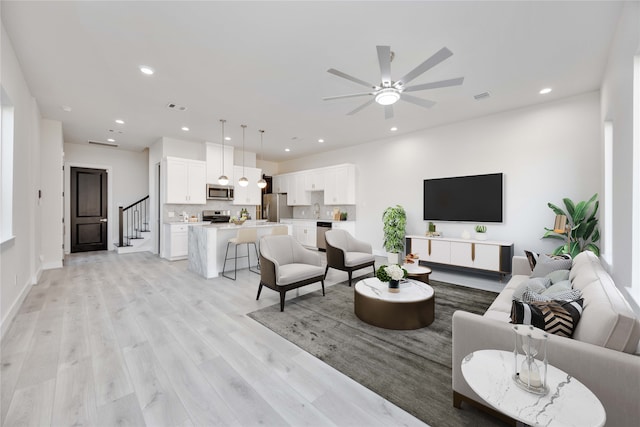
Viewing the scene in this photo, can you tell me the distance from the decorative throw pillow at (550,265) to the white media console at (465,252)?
169 cm

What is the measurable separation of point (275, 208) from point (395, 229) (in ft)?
15.5

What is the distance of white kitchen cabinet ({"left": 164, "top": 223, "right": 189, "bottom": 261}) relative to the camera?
642cm

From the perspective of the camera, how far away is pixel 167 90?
4070 mm

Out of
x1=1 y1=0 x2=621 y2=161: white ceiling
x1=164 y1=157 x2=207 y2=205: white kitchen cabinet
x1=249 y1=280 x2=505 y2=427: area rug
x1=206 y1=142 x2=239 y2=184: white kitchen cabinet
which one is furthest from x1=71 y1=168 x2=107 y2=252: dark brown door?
x1=249 y1=280 x2=505 y2=427: area rug

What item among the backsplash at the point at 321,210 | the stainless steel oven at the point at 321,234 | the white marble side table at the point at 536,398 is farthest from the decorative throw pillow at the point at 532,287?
the stainless steel oven at the point at 321,234

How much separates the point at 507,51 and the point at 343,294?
3667 millimetres

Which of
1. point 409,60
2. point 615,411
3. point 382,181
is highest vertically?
point 409,60

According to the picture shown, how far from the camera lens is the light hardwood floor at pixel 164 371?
5.50ft

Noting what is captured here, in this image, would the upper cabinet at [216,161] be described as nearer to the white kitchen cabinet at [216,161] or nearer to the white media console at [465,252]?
the white kitchen cabinet at [216,161]

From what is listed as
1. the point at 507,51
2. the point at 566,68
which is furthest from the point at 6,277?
the point at 566,68

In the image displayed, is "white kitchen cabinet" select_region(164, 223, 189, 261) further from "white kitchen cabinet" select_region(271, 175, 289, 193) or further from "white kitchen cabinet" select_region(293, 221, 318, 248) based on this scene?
"white kitchen cabinet" select_region(271, 175, 289, 193)

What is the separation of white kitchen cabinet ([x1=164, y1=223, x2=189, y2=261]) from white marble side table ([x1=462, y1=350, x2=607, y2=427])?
253 inches

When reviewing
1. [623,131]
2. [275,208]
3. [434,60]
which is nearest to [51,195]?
[275,208]

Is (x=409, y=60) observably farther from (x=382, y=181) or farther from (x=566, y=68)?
(x=382, y=181)
